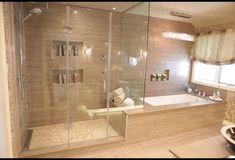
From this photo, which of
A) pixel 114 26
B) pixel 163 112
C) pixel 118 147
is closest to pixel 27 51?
pixel 114 26

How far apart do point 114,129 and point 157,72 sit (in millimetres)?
1805

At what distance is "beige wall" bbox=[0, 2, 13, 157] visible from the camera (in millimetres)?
1710

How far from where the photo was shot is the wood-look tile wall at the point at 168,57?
3791 mm

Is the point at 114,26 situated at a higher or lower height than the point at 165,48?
higher

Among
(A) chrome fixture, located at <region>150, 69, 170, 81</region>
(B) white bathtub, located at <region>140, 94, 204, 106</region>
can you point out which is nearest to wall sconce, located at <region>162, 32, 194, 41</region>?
(A) chrome fixture, located at <region>150, 69, 170, 81</region>

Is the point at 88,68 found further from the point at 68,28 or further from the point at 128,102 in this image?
the point at 128,102

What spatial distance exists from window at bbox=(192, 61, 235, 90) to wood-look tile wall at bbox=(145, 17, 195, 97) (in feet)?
0.77

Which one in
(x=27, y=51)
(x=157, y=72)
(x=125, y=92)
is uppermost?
(x=27, y=51)

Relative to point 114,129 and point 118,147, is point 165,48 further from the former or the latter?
point 118,147

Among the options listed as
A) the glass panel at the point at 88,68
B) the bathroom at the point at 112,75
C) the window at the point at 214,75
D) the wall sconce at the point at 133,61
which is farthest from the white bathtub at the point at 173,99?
the glass panel at the point at 88,68

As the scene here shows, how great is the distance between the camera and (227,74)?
366cm

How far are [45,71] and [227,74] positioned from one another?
3.80m

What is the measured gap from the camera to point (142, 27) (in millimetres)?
3211

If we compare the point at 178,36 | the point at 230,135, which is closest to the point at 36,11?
the point at 178,36
